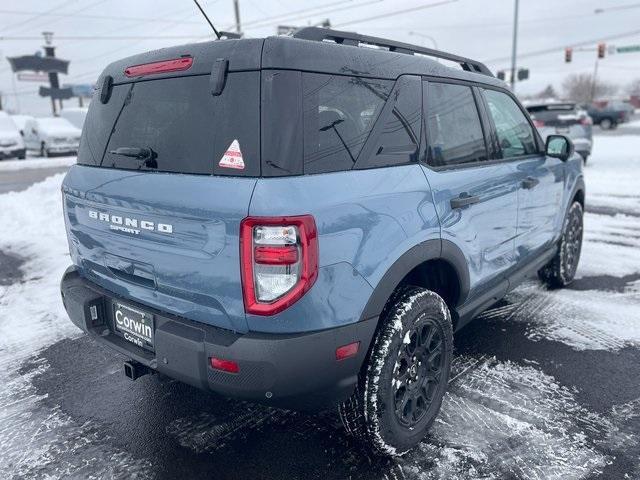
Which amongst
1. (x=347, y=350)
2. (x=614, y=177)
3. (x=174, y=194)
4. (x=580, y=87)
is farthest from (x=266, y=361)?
(x=580, y=87)

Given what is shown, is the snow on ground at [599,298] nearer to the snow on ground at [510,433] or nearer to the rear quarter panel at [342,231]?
the snow on ground at [510,433]

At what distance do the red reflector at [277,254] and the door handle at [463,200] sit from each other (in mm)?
1083

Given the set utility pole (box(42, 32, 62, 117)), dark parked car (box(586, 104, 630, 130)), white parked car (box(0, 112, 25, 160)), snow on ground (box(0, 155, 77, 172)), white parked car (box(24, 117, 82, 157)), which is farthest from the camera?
utility pole (box(42, 32, 62, 117))

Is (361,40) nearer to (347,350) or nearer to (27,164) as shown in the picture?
(347,350)

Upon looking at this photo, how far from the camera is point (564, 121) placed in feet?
42.7

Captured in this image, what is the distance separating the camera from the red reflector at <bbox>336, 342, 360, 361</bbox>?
2084mm

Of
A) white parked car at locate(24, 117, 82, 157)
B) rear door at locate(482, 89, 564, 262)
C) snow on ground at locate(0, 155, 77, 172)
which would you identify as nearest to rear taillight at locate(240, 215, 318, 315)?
rear door at locate(482, 89, 564, 262)

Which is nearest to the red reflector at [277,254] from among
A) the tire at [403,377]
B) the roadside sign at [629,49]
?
the tire at [403,377]

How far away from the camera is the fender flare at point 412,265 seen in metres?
2.19

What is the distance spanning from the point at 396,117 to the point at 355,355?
1141 millimetres

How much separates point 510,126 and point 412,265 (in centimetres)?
183

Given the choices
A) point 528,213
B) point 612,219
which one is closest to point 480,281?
point 528,213

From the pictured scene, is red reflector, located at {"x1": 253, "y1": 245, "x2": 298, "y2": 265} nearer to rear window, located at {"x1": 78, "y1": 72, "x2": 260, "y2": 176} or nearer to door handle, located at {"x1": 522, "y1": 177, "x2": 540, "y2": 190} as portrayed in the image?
rear window, located at {"x1": 78, "y1": 72, "x2": 260, "y2": 176}

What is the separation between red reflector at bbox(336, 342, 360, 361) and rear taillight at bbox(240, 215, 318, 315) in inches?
12.4
